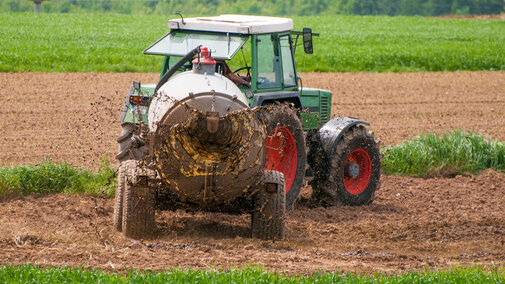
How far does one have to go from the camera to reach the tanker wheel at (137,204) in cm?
673

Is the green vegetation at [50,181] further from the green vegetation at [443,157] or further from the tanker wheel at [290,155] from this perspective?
the green vegetation at [443,157]

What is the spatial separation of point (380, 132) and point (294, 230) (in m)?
6.34

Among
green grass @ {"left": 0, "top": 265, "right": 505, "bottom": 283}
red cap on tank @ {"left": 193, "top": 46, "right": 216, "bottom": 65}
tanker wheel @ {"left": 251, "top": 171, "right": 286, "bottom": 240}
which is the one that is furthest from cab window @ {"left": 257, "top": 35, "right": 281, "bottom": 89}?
green grass @ {"left": 0, "top": 265, "right": 505, "bottom": 283}

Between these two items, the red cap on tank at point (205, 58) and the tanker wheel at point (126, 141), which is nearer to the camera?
the red cap on tank at point (205, 58)

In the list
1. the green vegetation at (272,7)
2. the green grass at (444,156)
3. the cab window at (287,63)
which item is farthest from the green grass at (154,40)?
the green vegetation at (272,7)

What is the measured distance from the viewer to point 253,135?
653 cm

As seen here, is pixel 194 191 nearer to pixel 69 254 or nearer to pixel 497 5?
pixel 69 254

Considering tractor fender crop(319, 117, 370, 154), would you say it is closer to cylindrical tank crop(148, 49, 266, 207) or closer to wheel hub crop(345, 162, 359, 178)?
wheel hub crop(345, 162, 359, 178)

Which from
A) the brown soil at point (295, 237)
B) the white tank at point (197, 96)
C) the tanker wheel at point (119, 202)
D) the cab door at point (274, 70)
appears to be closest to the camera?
the brown soil at point (295, 237)

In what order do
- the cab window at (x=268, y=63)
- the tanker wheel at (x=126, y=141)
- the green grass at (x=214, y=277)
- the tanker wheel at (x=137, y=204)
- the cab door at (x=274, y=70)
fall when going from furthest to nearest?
the cab window at (x=268, y=63), the cab door at (x=274, y=70), the tanker wheel at (x=126, y=141), the tanker wheel at (x=137, y=204), the green grass at (x=214, y=277)

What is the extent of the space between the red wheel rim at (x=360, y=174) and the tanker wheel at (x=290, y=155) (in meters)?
1.12

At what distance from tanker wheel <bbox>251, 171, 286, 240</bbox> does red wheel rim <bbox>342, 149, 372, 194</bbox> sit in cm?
245

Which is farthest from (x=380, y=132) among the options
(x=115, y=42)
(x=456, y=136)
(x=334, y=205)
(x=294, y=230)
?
(x=115, y=42)

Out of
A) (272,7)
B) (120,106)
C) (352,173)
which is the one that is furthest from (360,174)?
(272,7)
